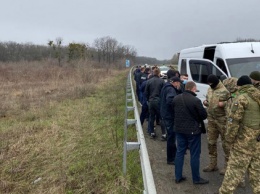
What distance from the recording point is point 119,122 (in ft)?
30.4

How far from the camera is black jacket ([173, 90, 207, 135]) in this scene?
192 inches

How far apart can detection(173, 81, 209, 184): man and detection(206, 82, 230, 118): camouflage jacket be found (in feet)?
1.40

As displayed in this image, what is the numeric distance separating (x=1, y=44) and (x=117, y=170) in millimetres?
87061

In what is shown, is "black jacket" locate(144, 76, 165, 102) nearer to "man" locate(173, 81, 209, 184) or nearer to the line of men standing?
the line of men standing

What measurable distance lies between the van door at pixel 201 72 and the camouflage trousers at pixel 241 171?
3931 millimetres

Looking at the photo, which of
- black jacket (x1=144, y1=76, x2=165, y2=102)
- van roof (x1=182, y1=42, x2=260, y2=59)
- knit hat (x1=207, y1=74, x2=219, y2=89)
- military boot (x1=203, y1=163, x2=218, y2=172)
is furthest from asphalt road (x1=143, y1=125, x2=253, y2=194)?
van roof (x1=182, y1=42, x2=260, y2=59)

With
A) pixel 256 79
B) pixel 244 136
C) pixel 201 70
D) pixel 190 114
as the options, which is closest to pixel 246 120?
pixel 244 136

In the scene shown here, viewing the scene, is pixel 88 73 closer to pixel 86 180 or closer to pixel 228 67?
pixel 228 67

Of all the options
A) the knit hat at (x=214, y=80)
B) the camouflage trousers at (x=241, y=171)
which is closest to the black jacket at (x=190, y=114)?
the knit hat at (x=214, y=80)

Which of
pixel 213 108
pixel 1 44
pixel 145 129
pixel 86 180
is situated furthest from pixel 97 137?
pixel 1 44

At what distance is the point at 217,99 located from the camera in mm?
5195

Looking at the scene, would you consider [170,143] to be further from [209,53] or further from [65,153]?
[209,53]

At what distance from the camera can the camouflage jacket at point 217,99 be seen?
516 centimetres

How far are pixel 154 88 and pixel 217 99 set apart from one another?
113 inches
